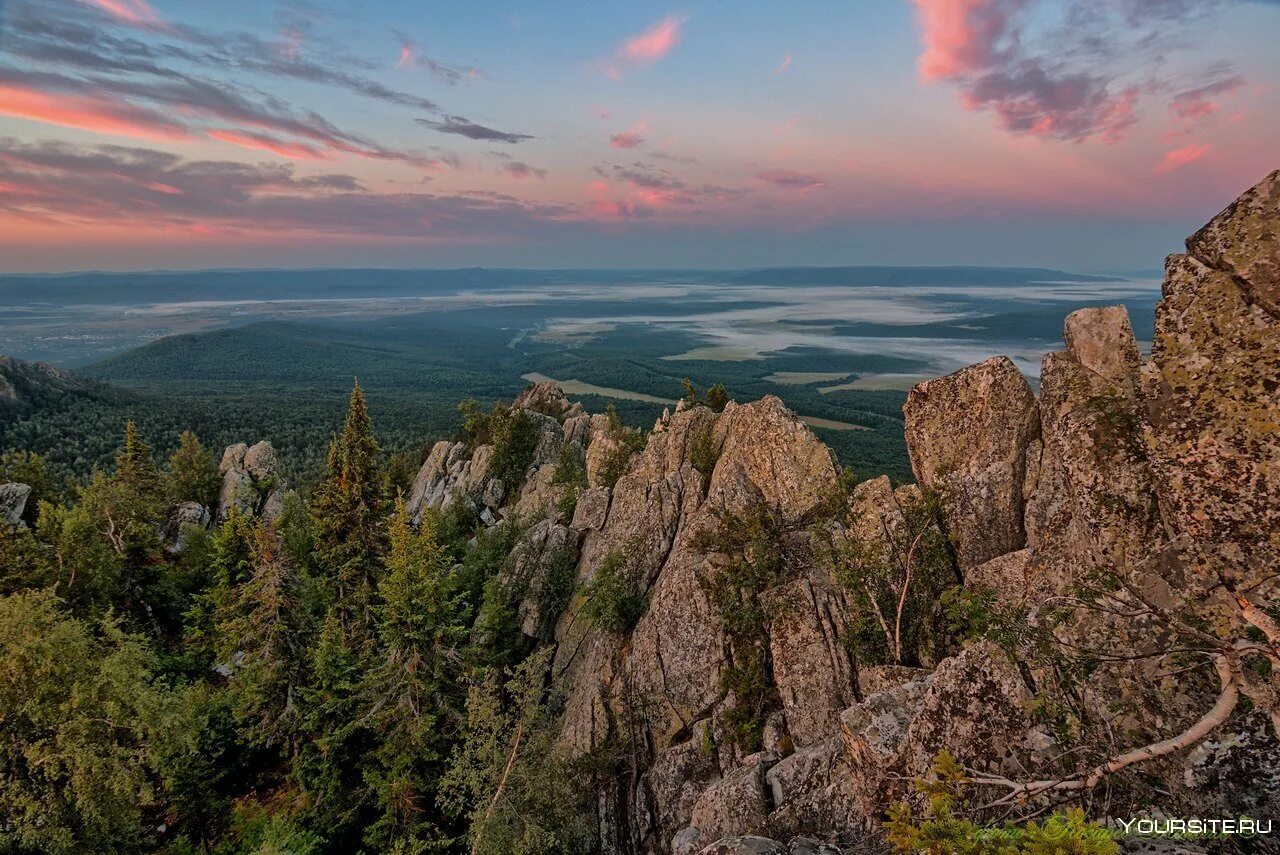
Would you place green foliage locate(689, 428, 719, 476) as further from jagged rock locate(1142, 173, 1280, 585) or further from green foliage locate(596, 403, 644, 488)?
jagged rock locate(1142, 173, 1280, 585)

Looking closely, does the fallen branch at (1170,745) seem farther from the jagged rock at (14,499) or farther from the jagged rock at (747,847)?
the jagged rock at (14,499)

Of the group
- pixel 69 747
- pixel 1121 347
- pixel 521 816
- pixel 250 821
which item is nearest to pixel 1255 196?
pixel 1121 347

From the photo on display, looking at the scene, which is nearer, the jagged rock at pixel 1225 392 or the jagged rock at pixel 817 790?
the jagged rock at pixel 1225 392

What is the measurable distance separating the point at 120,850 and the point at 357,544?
51.4 feet

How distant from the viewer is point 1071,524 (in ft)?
45.5

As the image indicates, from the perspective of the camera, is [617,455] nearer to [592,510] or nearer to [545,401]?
[592,510]

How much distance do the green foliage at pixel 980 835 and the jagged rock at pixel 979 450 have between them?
42.9 feet

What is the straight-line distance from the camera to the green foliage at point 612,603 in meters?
27.1

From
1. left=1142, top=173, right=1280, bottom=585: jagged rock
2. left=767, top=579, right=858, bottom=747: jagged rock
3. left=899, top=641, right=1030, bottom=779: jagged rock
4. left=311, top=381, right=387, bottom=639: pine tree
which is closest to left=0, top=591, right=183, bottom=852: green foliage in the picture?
left=311, top=381, right=387, bottom=639: pine tree

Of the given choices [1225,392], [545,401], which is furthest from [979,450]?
[545,401]

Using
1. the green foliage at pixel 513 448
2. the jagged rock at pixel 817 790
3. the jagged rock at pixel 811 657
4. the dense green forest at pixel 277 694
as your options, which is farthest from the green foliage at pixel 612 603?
the green foliage at pixel 513 448

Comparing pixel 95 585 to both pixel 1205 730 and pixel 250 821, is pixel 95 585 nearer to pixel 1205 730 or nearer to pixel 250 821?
pixel 250 821

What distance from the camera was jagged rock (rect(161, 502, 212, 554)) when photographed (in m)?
51.9

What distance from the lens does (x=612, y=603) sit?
27.0m
